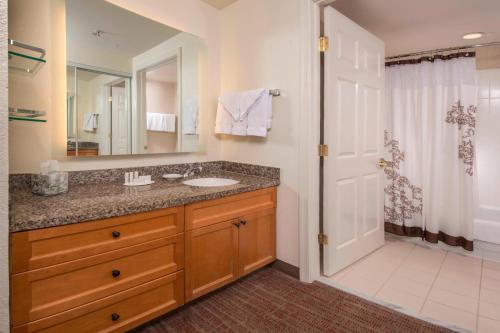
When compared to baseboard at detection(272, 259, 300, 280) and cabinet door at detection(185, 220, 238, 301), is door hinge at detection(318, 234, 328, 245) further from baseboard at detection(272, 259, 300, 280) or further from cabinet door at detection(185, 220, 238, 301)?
cabinet door at detection(185, 220, 238, 301)

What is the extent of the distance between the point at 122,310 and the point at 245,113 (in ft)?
5.05

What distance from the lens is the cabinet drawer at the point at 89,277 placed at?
1.11m

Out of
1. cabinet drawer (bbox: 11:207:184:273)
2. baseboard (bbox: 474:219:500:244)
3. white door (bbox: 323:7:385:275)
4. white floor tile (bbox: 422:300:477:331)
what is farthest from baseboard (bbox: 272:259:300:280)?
baseboard (bbox: 474:219:500:244)

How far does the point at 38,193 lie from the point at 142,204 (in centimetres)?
59

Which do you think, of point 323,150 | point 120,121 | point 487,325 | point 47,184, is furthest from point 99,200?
point 487,325

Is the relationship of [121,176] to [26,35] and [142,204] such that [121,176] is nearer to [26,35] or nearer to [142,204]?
[142,204]

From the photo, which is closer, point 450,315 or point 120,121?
point 450,315

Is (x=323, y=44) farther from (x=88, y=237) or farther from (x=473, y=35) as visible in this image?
(x=88, y=237)

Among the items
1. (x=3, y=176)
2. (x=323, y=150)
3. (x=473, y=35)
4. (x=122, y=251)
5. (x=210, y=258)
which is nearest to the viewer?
(x=3, y=176)

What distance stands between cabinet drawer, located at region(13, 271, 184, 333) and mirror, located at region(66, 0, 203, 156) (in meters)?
0.94

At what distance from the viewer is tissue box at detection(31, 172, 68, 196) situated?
1.48 metres

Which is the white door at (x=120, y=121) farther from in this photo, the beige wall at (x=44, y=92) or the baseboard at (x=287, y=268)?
the baseboard at (x=287, y=268)

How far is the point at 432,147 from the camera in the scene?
2.90 metres

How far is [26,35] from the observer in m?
1.56
